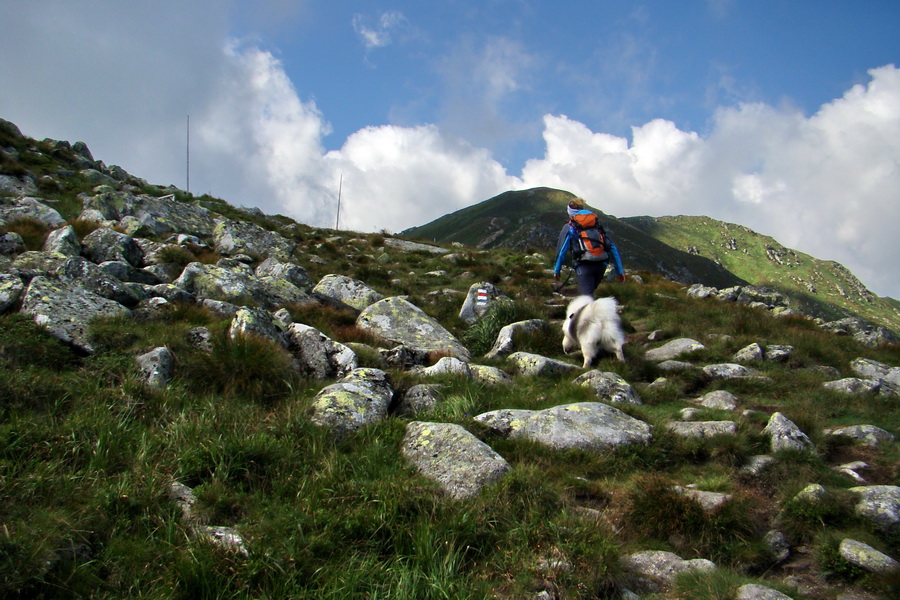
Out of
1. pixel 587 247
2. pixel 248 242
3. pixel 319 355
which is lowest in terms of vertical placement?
pixel 319 355

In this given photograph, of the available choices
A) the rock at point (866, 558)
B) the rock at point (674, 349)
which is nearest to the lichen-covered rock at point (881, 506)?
the rock at point (866, 558)

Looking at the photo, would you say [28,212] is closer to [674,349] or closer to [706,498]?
[674,349]

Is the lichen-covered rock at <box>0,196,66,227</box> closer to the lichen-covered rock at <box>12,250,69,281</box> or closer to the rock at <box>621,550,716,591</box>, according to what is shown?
the lichen-covered rock at <box>12,250,69,281</box>

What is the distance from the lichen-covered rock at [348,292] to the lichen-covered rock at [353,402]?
5.92 m

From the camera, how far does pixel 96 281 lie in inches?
299

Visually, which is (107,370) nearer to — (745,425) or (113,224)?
(745,425)

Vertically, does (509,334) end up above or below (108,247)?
below

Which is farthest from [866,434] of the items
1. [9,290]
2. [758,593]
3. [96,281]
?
[9,290]

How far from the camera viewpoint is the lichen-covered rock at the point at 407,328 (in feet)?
32.2

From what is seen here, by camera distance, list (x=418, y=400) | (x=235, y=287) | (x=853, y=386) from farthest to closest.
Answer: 1. (x=235, y=287)
2. (x=853, y=386)
3. (x=418, y=400)

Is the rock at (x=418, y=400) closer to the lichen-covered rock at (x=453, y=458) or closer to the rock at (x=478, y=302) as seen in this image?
the lichen-covered rock at (x=453, y=458)

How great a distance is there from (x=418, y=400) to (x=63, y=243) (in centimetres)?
834

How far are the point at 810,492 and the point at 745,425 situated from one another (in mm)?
1492

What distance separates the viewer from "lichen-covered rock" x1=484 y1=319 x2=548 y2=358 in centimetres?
984
